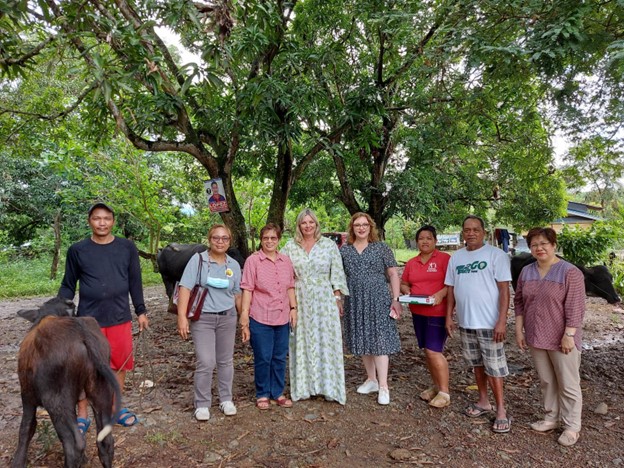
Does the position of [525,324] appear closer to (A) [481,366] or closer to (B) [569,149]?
(A) [481,366]

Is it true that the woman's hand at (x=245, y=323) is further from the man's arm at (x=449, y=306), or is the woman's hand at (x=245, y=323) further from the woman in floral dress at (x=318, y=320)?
the man's arm at (x=449, y=306)

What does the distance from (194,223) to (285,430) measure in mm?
13167

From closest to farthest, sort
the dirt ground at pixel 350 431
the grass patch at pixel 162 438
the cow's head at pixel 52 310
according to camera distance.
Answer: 1. the cow's head at pixel 52 310
2. the dirt ground at pixel 350 431
3. the grass patch at pixel 162 438

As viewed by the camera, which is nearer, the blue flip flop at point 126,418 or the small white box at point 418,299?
the blue flip flop at point 126,418

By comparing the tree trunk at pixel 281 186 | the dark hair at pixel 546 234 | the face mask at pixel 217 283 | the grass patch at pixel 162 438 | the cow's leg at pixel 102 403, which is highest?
the tree trunk at pixel 281 186

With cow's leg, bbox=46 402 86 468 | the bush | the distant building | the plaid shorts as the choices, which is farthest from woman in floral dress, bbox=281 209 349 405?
the distant building

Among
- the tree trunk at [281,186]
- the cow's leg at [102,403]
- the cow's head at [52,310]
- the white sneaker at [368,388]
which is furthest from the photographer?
the tree trunk at [281,186]

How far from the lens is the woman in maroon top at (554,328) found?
9.63 ft

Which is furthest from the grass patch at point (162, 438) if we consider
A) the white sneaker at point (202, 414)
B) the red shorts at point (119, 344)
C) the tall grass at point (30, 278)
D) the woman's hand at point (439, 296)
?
the tall grass at point (30, 278)

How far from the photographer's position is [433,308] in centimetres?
359

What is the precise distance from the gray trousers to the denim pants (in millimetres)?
207

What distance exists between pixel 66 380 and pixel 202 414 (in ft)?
4.42

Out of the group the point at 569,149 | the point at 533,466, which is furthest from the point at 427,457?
the point at 569,149

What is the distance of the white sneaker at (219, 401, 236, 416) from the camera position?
349 cm
